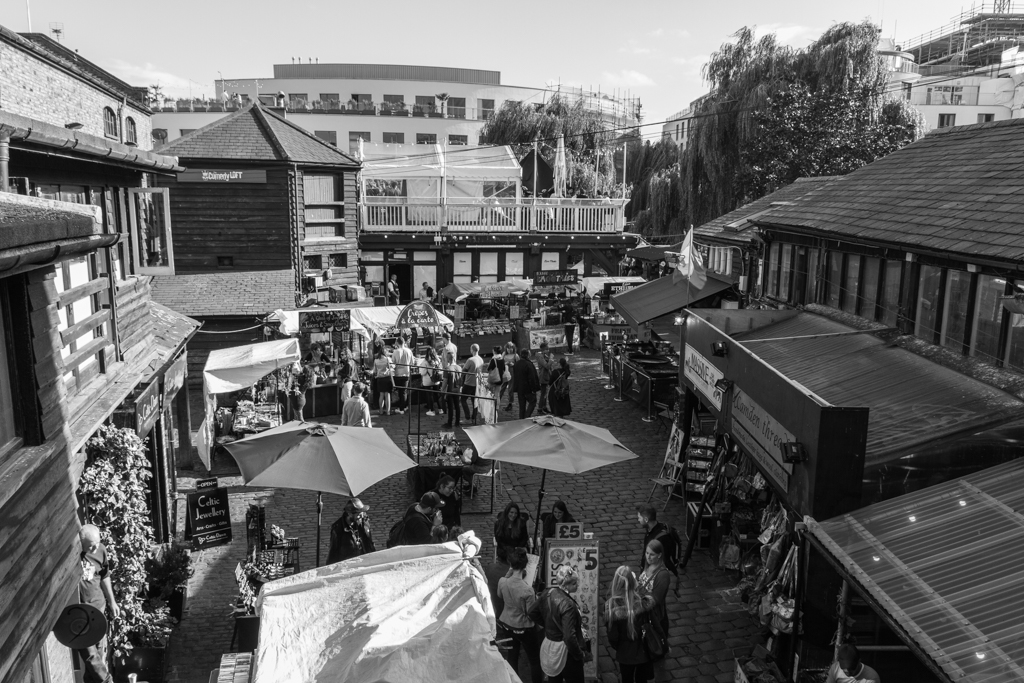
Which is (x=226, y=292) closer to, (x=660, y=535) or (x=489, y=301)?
(x=489, y=301)

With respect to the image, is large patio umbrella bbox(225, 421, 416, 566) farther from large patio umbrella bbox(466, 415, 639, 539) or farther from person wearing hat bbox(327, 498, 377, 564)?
large patio umbrella bbox(466, 415, 639, 539)

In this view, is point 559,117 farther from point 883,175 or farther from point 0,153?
point 0,153

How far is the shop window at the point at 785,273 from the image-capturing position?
49.8 feet

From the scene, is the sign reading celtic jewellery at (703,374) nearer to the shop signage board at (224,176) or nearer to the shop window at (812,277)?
the shop window at (812,277)

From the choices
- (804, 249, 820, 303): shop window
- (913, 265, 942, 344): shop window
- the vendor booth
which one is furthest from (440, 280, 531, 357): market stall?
(913, 265, 942, 344): shop window

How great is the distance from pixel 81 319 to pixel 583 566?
18.6ft

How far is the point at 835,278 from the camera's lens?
43.4ft

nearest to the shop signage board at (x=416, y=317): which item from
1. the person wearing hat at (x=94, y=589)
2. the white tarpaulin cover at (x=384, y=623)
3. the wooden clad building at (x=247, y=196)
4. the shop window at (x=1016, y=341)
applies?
the wooden clad building at (x=247, y=196)

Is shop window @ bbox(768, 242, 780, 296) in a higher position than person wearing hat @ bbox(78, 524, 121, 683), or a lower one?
higher

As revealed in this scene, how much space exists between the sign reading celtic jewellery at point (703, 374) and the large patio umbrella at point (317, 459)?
13.8 feet

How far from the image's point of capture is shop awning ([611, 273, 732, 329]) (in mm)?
17844

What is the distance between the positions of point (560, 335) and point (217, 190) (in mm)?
10710

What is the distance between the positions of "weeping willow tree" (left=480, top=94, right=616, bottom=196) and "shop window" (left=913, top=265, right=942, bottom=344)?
34092mm

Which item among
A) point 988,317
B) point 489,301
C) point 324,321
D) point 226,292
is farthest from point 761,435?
point 489,301
